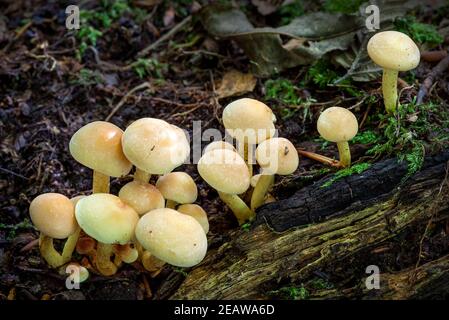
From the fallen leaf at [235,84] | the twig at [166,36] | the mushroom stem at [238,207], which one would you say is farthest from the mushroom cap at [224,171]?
the twig at [166,36]

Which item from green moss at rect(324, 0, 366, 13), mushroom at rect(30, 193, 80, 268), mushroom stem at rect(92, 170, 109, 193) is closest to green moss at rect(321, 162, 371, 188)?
mushroom stem at rect(92, 170, 109, 193)

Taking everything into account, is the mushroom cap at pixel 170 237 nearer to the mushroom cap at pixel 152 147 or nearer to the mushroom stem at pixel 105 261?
the mushroom cap at pixel 152 147

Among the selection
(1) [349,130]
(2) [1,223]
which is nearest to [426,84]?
(1) [349,130]

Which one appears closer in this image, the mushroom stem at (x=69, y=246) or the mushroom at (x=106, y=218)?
the mushroom at (x=106, y=218)

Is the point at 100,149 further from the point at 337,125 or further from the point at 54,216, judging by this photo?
the point at 337,125

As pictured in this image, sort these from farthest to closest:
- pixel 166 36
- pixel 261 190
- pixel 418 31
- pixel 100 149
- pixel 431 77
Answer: pixel 166 36
pixel 418 31
pixel 431 77
pixel 261 190
pixel 100 149

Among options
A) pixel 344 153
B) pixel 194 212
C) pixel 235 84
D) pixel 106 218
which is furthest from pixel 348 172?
pixel 235 84

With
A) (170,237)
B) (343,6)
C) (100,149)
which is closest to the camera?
(170,237)

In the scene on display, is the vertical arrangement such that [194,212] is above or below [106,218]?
above
